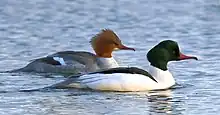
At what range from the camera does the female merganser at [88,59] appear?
51.1ft

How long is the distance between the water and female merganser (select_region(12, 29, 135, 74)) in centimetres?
47

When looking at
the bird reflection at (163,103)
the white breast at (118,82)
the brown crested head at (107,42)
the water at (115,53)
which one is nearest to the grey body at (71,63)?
the brown crested head at (107,42)

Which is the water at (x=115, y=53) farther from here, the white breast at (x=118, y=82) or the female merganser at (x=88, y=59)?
the female merganser at (x=88, y=59)

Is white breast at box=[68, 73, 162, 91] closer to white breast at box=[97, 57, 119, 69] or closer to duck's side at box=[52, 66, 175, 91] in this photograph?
duck's side at box=[52, 66, 175, 91]

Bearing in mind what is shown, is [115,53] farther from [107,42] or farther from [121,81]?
[121,81]

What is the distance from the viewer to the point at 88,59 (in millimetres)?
15664

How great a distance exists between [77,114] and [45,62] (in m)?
4.51

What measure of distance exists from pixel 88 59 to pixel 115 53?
171cm

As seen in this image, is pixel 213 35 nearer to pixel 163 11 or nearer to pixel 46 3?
pixel 163 11

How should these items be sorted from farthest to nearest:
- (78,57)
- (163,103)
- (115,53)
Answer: (115,53) < (78,57) < (163,103)

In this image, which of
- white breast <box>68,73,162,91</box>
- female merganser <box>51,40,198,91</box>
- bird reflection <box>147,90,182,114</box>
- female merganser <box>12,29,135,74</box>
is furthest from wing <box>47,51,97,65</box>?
bird reflection <box>147,90,182,114</box>

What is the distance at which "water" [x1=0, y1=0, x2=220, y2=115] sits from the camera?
11867 millimetres

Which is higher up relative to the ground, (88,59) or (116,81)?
(116,81)

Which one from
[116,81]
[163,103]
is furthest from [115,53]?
[163,103]
